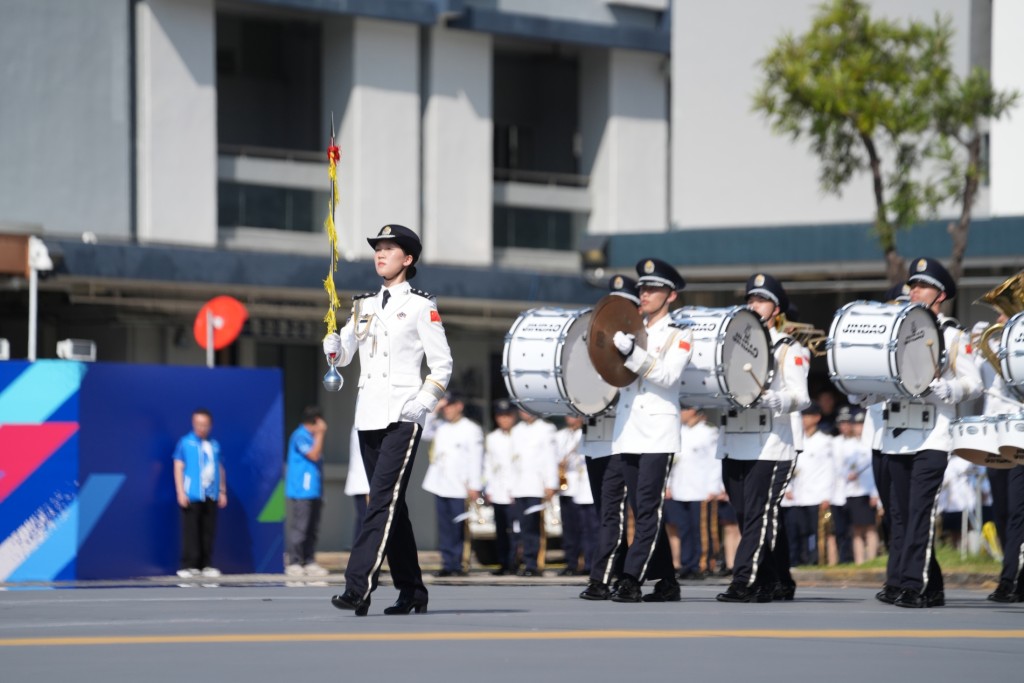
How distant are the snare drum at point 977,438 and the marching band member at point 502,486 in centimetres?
954

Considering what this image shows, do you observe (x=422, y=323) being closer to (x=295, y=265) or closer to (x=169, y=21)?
(x=295, y=265)

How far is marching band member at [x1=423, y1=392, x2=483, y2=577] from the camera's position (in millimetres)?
20578

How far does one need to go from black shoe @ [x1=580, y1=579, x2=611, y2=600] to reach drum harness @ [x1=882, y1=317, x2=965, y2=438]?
199 cm

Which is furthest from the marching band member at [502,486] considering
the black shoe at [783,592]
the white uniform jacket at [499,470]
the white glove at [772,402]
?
the white glove at [772,402]

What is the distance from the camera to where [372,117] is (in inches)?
1148

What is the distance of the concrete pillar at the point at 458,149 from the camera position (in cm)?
2997

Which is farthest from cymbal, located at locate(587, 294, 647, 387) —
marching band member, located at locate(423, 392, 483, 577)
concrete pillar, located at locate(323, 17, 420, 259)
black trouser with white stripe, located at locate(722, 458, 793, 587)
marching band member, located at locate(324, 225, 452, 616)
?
concrete pillar, located at locate(323, 17, 420, 259)

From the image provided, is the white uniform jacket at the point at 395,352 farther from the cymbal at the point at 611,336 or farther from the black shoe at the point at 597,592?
the black shoe at the point at 597,592

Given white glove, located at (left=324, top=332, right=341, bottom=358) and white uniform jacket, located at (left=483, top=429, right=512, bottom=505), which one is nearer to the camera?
white glove, located at (left=324, top=332, right=341, bottom=358)

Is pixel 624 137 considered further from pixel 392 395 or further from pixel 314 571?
pixel 392 395

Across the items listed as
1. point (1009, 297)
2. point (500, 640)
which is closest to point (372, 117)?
point (1009, 297)

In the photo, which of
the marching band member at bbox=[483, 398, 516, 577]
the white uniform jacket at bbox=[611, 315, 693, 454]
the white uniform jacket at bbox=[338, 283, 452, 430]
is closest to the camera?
the white uniform jacket at bbox=[338, 283, 452, 430]

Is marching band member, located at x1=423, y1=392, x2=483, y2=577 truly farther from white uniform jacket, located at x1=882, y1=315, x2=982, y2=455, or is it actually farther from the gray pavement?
white uniform jacket, located at x1=882, y1=315, x2=982, y2=455

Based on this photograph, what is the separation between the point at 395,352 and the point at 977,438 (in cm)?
345
